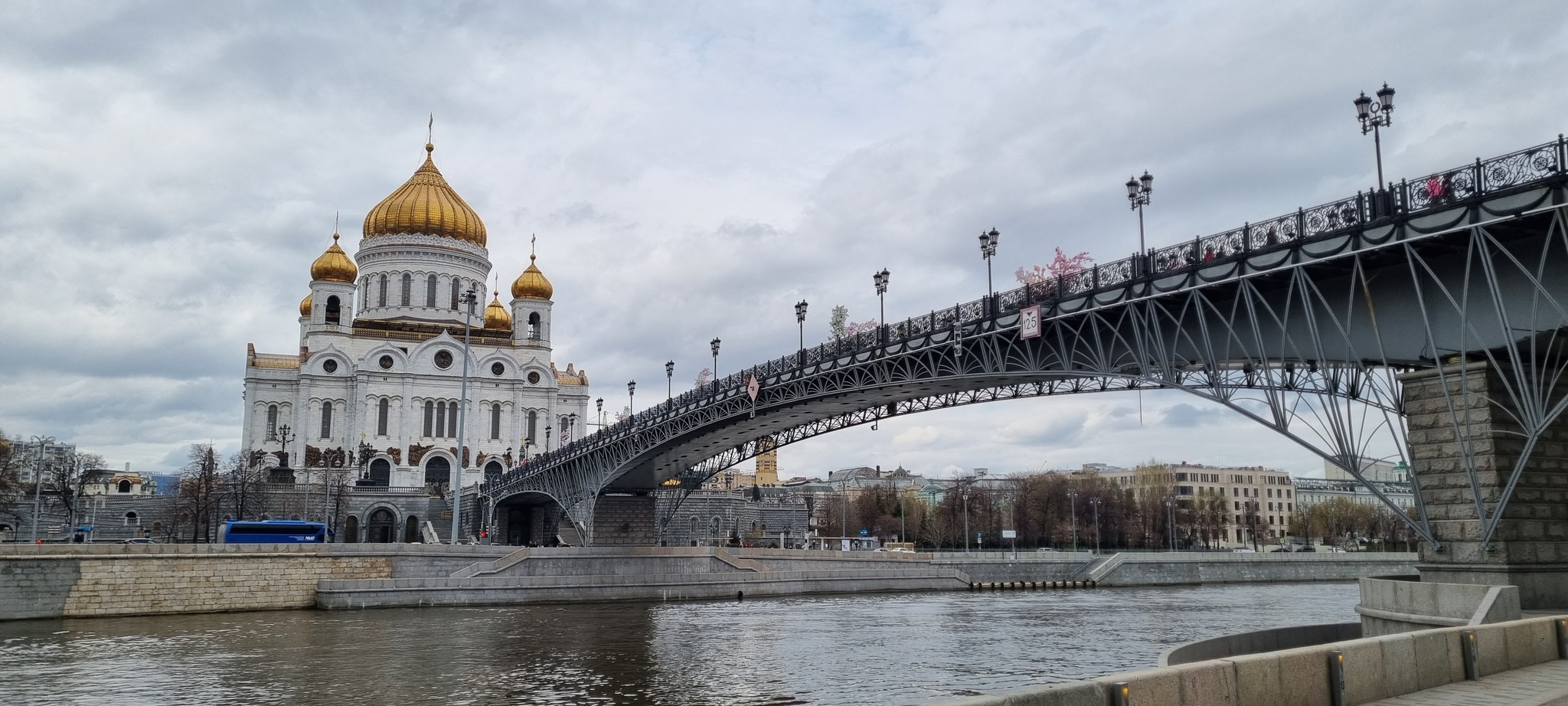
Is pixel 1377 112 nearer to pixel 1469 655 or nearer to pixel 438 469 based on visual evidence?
pixel 1469 655

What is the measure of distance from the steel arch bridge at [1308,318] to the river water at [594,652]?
7393 millimetres

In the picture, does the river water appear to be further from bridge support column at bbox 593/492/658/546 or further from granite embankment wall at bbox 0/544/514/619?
bridge support column at bbox 593/492/658/546

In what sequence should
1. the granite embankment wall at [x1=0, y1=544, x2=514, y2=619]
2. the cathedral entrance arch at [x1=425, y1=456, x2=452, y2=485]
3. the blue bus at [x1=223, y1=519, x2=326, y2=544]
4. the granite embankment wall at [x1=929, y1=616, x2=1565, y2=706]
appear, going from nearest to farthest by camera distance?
the granite embankment wall at [x1=929, y1=616, x2=1565, y2=706], the granite embankment wall at [x1=0, y1=544, x2=514, y2=619], the blue bus at [x1=223, y1=519, x2=326, y2=544], the cathedral entrance arch at [x1=425, y1=456, x2=452, y2=485]

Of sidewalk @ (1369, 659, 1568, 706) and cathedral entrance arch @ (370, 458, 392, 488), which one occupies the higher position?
cathedral entrance arch @ (370, 458, 392, 488)

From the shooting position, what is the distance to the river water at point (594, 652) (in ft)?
68.3

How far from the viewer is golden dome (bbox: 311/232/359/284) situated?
85188 millimetres

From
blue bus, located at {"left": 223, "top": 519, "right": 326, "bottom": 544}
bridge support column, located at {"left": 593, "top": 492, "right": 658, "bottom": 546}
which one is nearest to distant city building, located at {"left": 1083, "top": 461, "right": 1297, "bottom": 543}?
bridge support column, located at {"left": 593, "top": 492, "right": 658, "bottom": 546}

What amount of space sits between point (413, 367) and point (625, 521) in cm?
2445

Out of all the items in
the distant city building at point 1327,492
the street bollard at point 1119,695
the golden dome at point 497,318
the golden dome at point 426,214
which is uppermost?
the golden dome at point 426,214

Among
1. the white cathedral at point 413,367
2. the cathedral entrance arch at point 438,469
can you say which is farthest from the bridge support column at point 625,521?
the cathedral entrance arch at point 438,469

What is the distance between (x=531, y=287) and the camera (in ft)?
296

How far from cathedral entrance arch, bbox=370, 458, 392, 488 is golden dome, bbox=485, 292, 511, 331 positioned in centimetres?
1572

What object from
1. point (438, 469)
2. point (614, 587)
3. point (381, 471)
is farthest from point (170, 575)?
point (438, 469)

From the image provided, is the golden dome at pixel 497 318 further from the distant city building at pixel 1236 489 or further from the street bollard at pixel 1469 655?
the street bollard at pixel 1469 655
